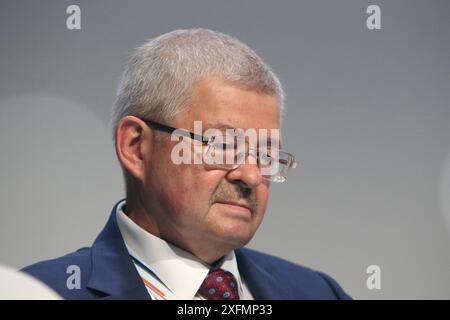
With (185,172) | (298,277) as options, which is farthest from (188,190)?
(298,277)

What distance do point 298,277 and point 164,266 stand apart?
561 mm

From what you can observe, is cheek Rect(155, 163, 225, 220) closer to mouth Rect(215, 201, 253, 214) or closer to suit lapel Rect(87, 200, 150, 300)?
mouth Rect(215, 201, 253, 214)

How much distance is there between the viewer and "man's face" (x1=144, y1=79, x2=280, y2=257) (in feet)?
6.63

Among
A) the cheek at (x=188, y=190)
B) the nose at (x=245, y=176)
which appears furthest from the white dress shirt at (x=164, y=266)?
the nose at (x=245, y=176)

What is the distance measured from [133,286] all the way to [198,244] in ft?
0.75

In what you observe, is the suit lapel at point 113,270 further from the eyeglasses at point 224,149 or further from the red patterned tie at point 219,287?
the eyeglasses at point 224,149

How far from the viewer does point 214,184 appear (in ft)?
6.63

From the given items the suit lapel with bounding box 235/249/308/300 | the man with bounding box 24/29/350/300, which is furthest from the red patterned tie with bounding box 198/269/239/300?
the suit lapel with bounding box 235/249/308/300

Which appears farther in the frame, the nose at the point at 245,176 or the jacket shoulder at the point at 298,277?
the jacket shoulder at the point at 298,277

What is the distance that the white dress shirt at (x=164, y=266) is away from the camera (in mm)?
2055

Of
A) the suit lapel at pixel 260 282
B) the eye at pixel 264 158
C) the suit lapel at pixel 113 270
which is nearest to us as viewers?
the suit lapel at pixel 113 270

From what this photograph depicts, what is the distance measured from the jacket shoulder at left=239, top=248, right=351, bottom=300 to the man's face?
327mm

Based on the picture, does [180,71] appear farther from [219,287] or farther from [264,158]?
[219,287]
